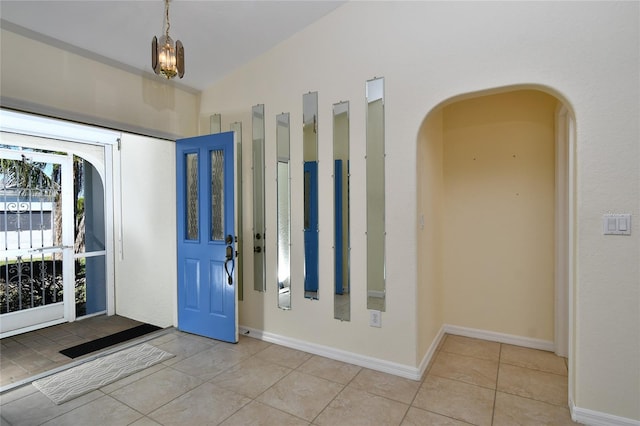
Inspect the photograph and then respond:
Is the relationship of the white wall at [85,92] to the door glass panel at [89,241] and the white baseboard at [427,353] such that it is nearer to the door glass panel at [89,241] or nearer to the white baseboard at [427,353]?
the door glass panel at [89,241]

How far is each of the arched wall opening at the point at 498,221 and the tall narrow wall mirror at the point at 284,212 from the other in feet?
4.03

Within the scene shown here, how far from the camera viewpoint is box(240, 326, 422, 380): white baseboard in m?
2.63

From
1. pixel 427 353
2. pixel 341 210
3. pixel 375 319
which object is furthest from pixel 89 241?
pixel 427 353

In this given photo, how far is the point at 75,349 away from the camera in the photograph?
329 cm

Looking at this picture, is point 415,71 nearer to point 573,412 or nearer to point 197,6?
point 197,6

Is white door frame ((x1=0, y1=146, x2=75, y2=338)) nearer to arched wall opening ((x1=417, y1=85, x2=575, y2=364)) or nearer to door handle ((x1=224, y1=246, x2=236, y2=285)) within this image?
door handle ((x1=224, y1=246, x2=236, y2=285))

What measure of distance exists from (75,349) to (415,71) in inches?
159

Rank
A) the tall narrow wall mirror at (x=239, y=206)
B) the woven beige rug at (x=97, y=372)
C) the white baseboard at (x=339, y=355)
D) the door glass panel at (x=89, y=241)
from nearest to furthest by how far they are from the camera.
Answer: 1. the woven beige rug at (x=97, y=372)
2. the white baseboard at (x=339, y=355)
3. the tall narrow wall mirror at (x=239, y=206)
4. the door glass panel at (x=89, y=241)

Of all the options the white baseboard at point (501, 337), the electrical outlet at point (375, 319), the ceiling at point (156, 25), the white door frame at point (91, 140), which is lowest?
the white baseboard at point (501, 337)

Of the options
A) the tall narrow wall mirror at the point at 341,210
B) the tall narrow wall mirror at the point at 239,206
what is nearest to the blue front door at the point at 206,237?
the tall narrow wall mirror at the point at 239,206

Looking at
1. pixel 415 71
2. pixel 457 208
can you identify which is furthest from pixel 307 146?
pixel 457 208

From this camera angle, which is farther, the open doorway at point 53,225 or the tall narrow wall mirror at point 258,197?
the open doorway at point 53,225

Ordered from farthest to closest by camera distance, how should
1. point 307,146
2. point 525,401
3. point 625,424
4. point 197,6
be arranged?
point 307,146
point 197,6
point 525,401
point 625,424

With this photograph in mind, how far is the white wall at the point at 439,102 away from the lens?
6.51ft
